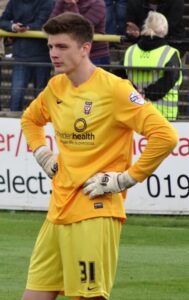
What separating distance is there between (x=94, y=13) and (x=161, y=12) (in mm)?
1076

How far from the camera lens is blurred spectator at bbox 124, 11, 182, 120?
13.3 m

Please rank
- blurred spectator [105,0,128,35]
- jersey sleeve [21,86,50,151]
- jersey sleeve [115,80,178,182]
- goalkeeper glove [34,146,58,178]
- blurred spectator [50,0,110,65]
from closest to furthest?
1. jersey sleeve [115,80,178,182]
2. goalkeeper glove [34,146,58,178]
3. jersey sleeve [21,86,50,151]
4. blurred spectator [50,0,110,65]
5. blurred spectator [105,0,128,35]

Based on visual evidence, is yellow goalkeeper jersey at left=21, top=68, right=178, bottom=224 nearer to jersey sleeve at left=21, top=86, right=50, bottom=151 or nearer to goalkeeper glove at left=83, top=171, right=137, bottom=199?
goalkeeper glove at left=83, top=171, right=137, bottom=199

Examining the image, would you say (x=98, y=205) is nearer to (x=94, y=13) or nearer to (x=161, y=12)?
(x=94, y=13)

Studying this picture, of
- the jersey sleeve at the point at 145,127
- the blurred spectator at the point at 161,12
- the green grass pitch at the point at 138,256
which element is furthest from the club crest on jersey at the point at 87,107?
the blurred spectator at the point at 161,12

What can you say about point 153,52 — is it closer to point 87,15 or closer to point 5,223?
point 87,15

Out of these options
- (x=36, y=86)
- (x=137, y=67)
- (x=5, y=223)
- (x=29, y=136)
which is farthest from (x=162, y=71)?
(x=29, y=136)

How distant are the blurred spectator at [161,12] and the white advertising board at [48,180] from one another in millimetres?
2192

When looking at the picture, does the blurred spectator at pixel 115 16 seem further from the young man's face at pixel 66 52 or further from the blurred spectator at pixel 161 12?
the young man's face at pixel 66 52

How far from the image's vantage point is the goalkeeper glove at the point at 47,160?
22.1ft

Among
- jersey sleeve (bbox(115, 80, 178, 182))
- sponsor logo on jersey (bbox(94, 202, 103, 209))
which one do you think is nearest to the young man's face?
jersey sleeve (bbox(115, 80, 178, 182))

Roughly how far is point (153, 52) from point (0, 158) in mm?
2261

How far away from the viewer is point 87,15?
14.4 metres

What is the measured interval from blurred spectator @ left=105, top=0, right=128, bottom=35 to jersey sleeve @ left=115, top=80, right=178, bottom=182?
955 cm
